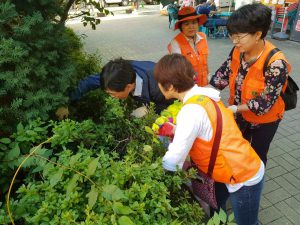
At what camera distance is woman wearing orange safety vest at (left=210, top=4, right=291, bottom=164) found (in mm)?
2049

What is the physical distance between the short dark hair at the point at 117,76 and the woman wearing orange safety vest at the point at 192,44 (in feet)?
3.89

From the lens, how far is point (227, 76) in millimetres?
2672

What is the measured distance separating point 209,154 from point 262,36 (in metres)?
1.05

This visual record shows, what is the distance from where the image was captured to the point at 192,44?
334 cm

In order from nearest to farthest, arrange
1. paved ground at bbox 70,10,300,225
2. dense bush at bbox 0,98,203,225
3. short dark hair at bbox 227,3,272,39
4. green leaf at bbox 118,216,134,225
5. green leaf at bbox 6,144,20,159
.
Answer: green leaf at bbox 118,216,134,225
dense bush at bbox 0,98,203,225
green leaf at bbox 6,144,20,159
short dark hair at bbox 227,3,272,39
paved ground at bbox 70,10,300,225

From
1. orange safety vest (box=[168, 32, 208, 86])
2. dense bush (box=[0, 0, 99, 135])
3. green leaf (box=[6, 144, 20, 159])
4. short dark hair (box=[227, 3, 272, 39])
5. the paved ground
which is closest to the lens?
green leaf (box=[6, 144, 20, 159])

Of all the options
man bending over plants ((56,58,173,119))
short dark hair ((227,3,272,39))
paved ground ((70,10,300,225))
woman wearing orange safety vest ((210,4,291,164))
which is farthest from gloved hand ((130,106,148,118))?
paved ground ((70,10,300,225))

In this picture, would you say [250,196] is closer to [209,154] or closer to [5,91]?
[209,154]

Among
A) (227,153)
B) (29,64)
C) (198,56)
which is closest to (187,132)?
(227,153)

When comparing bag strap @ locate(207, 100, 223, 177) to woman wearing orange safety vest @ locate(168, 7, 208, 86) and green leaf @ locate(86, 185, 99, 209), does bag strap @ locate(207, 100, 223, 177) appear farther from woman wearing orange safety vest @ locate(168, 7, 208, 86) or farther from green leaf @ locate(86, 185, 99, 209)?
woman wearing orange safety vest @ locate(168, 7, 208, 86)

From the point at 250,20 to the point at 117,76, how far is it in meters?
1.03

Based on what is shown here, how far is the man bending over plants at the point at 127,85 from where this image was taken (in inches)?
85.7

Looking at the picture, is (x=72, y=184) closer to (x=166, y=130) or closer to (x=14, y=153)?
(x=14, y=153)

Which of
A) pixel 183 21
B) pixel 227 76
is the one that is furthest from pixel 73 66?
pixel 183 21
